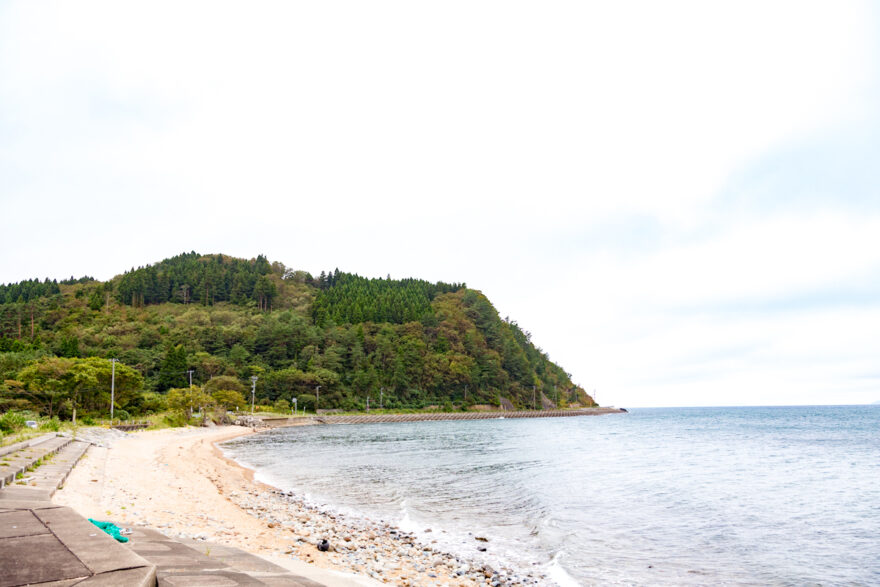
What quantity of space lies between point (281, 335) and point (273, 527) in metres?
135

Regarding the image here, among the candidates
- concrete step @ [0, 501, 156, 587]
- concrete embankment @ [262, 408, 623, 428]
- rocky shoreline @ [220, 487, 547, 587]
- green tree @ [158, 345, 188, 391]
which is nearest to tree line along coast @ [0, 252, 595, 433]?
green tree @ [158, 345, 188, 391]

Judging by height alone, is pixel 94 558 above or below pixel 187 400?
above

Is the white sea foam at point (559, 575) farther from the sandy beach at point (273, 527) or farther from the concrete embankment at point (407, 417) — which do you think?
the concrete embankment at point (407, 417)

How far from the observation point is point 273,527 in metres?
13.5

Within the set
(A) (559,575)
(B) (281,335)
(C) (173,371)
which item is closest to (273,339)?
(B) (281,335)

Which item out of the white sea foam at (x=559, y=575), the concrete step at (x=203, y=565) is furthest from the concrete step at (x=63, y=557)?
the white sea foam at (x=559, y=575)

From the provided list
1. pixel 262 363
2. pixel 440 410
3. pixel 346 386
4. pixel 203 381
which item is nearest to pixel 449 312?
pixel 440 410

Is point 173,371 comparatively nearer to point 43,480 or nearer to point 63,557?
point 43,480

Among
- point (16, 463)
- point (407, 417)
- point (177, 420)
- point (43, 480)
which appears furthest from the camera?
point (407, 417)

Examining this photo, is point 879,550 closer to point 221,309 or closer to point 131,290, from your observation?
point 221,309

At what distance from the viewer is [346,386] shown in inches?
5581

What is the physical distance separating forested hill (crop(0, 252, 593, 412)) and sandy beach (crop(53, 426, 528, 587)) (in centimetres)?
10114

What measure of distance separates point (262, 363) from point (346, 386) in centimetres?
2360

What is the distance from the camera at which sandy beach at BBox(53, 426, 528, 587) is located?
33.1 feet
